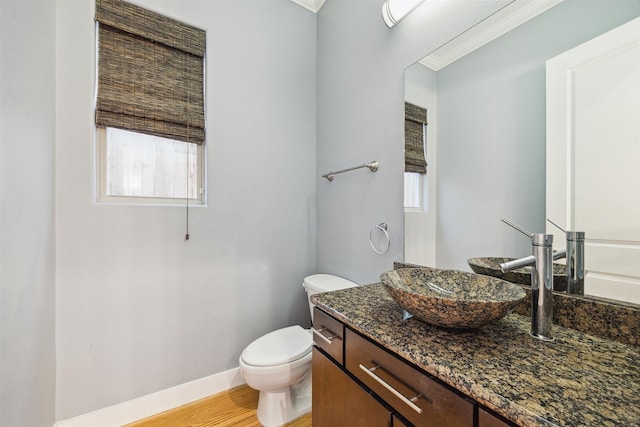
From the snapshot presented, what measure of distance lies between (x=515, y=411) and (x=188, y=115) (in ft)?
6.27

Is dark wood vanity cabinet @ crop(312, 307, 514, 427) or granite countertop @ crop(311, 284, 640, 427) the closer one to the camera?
granite countertop @ crop(311, 284, 640, 427)

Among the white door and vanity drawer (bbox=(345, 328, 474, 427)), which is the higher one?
the white door

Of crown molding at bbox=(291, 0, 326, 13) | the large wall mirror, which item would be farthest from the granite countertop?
crown molding at bbox=(291, 0, 326, 13)

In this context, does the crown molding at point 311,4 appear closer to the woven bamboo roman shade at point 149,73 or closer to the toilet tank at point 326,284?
the woven bamboo roman shade at point 149,73

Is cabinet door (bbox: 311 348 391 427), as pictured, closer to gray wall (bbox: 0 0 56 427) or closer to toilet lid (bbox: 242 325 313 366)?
toilet lid (bbox: 242 325 313 366)

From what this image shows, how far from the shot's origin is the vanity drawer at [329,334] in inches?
34.7

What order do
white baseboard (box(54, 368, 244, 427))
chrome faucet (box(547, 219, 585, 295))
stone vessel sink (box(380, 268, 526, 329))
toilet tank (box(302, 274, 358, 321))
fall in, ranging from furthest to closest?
toilet tank (box(302, 274, 358, 321)), white baseboard (box(54, 368, 244, 427)), chrome faucet (box(547, 219, 585, 295)), stone vessel sink (box(380, 268, 526, 329))

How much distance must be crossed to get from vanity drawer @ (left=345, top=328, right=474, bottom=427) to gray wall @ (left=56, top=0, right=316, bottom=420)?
1170 millimetres

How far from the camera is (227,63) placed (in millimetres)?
1719

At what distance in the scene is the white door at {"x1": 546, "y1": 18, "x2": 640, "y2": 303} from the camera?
2.26 ft

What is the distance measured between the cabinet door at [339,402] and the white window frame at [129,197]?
1238 millimetres

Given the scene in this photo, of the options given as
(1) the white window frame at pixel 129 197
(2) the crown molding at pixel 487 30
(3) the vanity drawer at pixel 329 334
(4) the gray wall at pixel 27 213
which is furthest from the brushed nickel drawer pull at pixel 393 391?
(1) the white window frame at pixel 129 197

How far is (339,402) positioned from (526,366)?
1.92 ft

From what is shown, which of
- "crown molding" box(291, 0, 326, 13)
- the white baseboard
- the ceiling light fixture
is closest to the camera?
the ceiling light fixture
